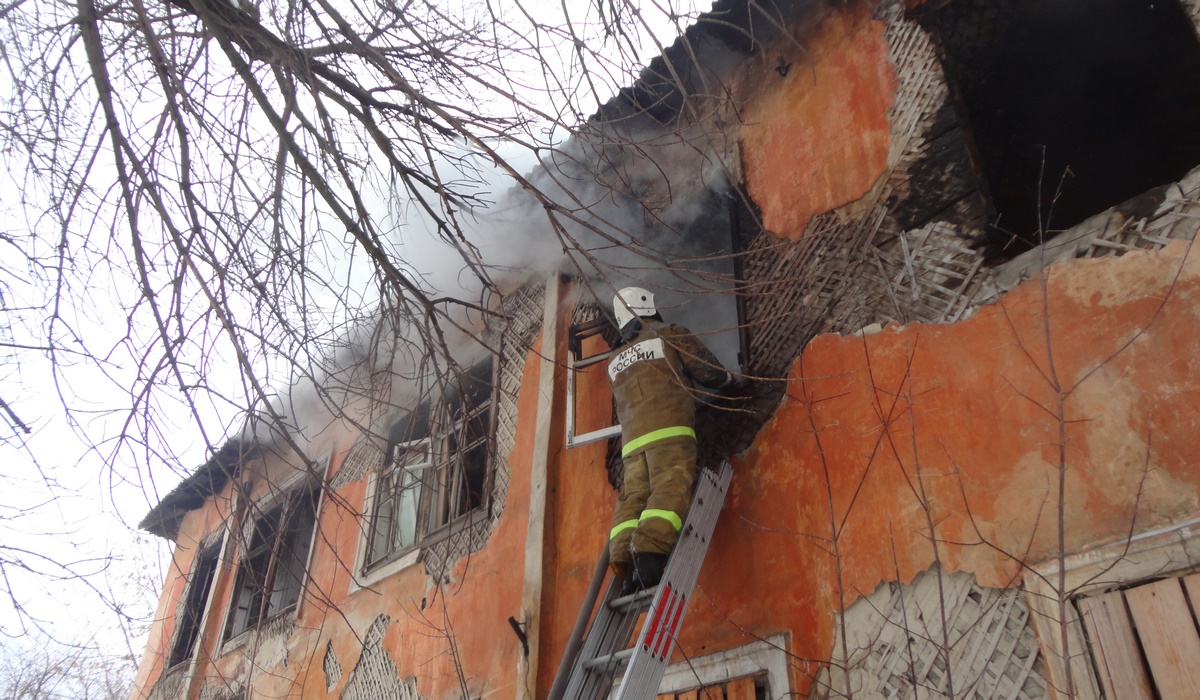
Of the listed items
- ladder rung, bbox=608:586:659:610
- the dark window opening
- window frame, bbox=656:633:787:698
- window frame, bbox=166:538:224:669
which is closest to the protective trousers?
ladder rung, bbox=608:586:659:610

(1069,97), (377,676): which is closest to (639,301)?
(1069,97)

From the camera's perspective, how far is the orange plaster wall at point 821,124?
4.06 m

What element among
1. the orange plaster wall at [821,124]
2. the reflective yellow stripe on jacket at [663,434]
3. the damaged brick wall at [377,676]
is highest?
the orange plaster wall at [821,124]

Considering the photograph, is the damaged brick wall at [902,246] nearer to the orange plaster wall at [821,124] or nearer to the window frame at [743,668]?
the orange plaster wall at [821,124]

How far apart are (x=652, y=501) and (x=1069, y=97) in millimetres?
3409

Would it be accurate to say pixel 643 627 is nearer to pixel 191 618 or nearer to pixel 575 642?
pixel 575 642

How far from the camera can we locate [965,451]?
3.09 m

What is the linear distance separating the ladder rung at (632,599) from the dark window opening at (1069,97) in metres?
2.11

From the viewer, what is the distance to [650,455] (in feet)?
12.4

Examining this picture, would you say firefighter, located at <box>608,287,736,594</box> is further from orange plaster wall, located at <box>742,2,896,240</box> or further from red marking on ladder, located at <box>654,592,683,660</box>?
orange plaster wall, located at <box>742,2,896,240</box>

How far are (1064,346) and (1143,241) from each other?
17.5 inches

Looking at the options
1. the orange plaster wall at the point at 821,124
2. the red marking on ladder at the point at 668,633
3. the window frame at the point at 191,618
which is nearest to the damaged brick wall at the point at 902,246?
the orange plaster wall at the point at 821,124

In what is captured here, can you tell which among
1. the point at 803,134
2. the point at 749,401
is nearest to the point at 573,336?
the point at 749,401

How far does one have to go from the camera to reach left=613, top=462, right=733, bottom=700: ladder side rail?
123 inches
